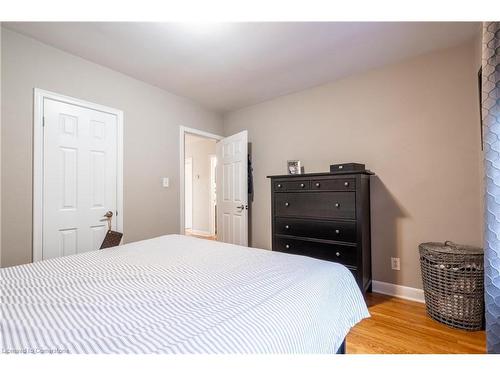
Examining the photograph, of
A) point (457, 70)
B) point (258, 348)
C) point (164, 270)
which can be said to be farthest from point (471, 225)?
point (164, 270)

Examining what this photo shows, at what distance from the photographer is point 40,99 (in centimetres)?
204

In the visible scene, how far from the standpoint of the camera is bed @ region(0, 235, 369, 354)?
605mm

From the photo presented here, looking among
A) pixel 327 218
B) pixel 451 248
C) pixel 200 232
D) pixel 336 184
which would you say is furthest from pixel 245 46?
pixel 200 232

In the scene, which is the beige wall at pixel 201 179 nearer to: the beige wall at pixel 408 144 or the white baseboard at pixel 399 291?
the beige wall at pixel 408 144

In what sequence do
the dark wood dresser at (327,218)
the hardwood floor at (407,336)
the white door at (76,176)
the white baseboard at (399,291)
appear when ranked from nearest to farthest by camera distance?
the hardwood floor at (407,336) → the white door at (76,176) → the dark wood dresser at (327,218) → the white baseboard at (399,291)

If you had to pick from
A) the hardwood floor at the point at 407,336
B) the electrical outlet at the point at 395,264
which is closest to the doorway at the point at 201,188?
the electrical outlet at the point at 395,264

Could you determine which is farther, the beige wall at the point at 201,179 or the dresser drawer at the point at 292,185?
the beige wall at the point at 201,179

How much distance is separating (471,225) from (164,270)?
2598mm

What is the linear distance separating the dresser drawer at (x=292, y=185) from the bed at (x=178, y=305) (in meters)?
1.25

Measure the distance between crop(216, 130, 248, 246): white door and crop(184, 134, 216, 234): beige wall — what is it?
6.72 ft

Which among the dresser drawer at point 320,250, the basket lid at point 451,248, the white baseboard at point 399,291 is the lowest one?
the white baseboard at point 399,291

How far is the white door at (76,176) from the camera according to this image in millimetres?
2107

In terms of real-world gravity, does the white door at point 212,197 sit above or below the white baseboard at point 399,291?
above
